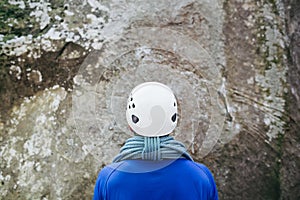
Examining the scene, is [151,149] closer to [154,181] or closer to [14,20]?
[154,181]

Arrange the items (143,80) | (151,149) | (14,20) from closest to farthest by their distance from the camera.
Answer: (151,149)
(143,80)
(14,20)

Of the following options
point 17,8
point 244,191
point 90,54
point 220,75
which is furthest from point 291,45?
point 17,8

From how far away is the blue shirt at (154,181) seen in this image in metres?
1.66

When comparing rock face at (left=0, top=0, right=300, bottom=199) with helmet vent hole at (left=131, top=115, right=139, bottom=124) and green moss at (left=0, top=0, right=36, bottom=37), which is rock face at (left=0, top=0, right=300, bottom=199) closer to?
green moss at (left=0, top=0, right=36, bottom=37)

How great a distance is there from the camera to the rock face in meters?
2.67

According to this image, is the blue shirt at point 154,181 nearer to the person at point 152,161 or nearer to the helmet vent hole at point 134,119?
the person at point 152,161

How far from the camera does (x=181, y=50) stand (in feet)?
8.72

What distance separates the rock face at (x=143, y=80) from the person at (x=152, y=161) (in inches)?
36.0

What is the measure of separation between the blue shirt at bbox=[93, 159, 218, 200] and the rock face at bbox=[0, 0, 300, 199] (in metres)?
0.90

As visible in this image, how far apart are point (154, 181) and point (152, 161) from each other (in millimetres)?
68

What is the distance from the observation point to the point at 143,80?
2.69 m

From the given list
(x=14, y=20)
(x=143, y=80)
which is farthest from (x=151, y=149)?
(x=14, y=20)

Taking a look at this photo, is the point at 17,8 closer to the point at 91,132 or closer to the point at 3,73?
the point at 3,73

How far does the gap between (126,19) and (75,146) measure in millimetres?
768
